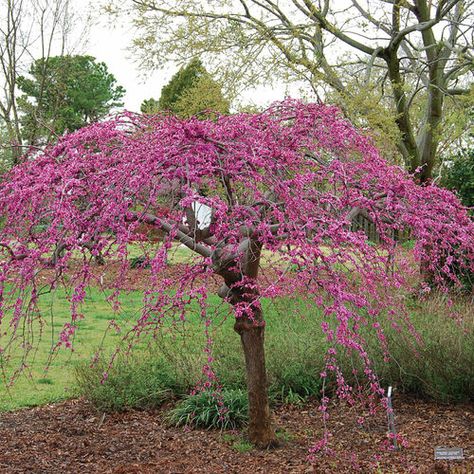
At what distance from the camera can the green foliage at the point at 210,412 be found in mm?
5195

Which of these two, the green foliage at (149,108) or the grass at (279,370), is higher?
the green foliage at (149,108)

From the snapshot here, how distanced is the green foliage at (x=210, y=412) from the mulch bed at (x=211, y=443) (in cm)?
9

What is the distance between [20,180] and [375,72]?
16154 mm

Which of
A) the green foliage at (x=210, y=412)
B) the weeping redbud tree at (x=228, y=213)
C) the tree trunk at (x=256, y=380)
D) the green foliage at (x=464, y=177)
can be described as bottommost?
the green foliage at (x=210, y=412)

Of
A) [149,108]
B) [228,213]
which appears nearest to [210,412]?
[228,213]

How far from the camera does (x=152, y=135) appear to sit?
372 cm

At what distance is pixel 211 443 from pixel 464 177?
674 centimetres

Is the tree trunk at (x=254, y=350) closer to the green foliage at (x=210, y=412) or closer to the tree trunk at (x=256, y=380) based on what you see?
the tree trunk at (x=256, y=380)

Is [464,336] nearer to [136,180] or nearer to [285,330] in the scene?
[285,330]

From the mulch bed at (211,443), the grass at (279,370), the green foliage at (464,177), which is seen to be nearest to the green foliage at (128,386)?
the grass at (279,370)

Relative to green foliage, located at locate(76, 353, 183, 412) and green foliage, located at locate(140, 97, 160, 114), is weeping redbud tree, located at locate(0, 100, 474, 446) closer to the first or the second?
green foliage, located at locate(140, 97, 160, 114)

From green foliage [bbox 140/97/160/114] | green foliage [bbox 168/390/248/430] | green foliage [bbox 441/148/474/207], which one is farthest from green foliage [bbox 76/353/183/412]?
green foliage [bbox 441/148/474/207]

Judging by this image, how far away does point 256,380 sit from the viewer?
15.1 feet

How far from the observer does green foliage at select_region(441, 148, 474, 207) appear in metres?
10.0
